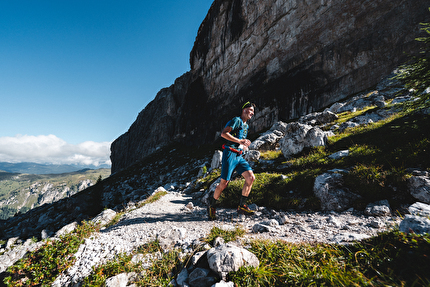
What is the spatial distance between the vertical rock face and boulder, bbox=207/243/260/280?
92.8 feet

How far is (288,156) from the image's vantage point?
881 cm

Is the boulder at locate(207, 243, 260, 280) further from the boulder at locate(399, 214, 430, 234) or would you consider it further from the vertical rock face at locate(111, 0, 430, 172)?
the vertical rock face at locate(111, 0, 430, 172)

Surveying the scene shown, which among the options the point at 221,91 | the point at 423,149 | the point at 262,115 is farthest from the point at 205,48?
the point at 423,149

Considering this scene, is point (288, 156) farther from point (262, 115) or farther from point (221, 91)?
point (221, 91)

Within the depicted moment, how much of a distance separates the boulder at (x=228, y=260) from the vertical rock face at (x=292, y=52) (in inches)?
1113

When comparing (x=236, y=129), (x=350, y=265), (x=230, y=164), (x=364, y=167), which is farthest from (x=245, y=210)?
(x=364, y=167)

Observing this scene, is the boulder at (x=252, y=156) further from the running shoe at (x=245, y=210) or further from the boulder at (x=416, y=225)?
the boulder at (x=416, y=225)

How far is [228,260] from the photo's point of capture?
233 centimetres

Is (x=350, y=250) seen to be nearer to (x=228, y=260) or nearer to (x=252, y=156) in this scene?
(x=228, y=260)

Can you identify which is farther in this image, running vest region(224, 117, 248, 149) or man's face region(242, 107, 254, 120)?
man's face region(242, 107, 254, 120)

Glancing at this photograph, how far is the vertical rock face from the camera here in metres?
22.4

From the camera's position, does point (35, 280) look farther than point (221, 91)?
No

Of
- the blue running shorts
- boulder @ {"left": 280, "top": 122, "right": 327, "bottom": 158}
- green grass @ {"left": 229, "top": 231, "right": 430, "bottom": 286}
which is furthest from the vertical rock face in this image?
green grass @ {"left": 229, "top": 231, "right": 430, "bottom": 286}

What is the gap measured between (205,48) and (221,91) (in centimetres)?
1540
